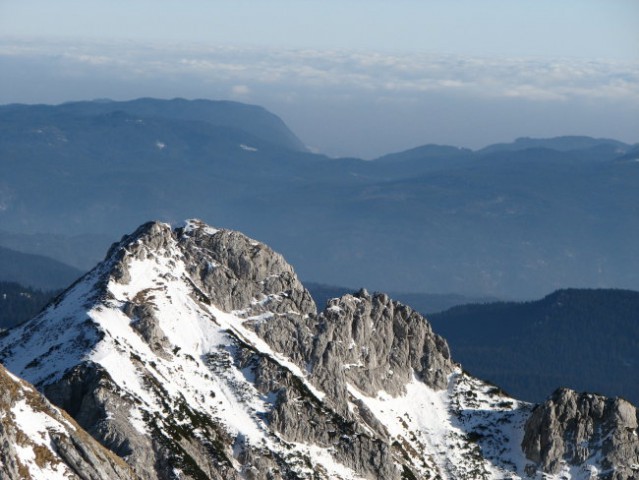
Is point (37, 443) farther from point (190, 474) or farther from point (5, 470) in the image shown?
point (190, 474)

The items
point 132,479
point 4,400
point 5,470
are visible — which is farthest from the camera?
point 132,479

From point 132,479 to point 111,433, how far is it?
76.7ft

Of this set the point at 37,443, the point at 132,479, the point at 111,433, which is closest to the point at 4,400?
the point at 37,443

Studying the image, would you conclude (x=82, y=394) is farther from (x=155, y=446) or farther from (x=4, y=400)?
(x=4, y=400)

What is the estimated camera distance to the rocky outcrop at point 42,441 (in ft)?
504

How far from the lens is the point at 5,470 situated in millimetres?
147750

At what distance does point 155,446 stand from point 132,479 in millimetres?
24752

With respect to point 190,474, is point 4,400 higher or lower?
higher

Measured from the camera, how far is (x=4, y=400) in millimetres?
158750

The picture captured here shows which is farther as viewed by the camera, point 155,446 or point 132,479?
point 155,446

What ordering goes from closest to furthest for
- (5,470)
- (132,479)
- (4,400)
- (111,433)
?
1. (5,470)
2. (4,400)
3. (132,479)
4. (111,433)

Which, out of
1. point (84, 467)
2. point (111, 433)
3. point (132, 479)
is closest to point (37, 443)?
point (84, 467)

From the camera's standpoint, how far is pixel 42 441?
15775cm

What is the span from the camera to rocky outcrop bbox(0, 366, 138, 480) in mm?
153500
